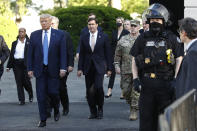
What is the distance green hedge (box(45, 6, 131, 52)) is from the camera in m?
28.2

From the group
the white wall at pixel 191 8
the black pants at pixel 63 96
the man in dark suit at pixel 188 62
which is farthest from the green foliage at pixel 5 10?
the man in dark suit at pixel 188 62

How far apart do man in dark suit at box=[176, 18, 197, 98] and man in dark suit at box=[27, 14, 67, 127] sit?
419 centimetres

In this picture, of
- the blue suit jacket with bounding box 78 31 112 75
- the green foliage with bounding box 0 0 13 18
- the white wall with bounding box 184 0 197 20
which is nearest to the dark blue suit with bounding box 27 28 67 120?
the blue suit jacket with bounding box 78 31 112 75

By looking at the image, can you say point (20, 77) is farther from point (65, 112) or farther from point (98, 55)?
point (98, 55)

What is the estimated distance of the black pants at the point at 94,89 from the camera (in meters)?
11.2

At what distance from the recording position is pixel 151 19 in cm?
708

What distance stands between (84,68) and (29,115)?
1453mm

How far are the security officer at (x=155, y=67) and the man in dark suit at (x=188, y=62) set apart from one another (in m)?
0.56

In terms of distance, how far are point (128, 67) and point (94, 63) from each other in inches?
26.7

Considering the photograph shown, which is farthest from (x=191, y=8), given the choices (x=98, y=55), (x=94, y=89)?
(x=94, y=89)

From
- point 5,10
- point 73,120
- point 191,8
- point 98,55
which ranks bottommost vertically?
point 5,10

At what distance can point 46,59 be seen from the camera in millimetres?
10344

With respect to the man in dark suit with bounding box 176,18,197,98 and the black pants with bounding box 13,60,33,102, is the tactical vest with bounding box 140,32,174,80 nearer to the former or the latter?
the man in dark suit with bounding box 176,18,197,98

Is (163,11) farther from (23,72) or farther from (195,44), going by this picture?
(23,72)
